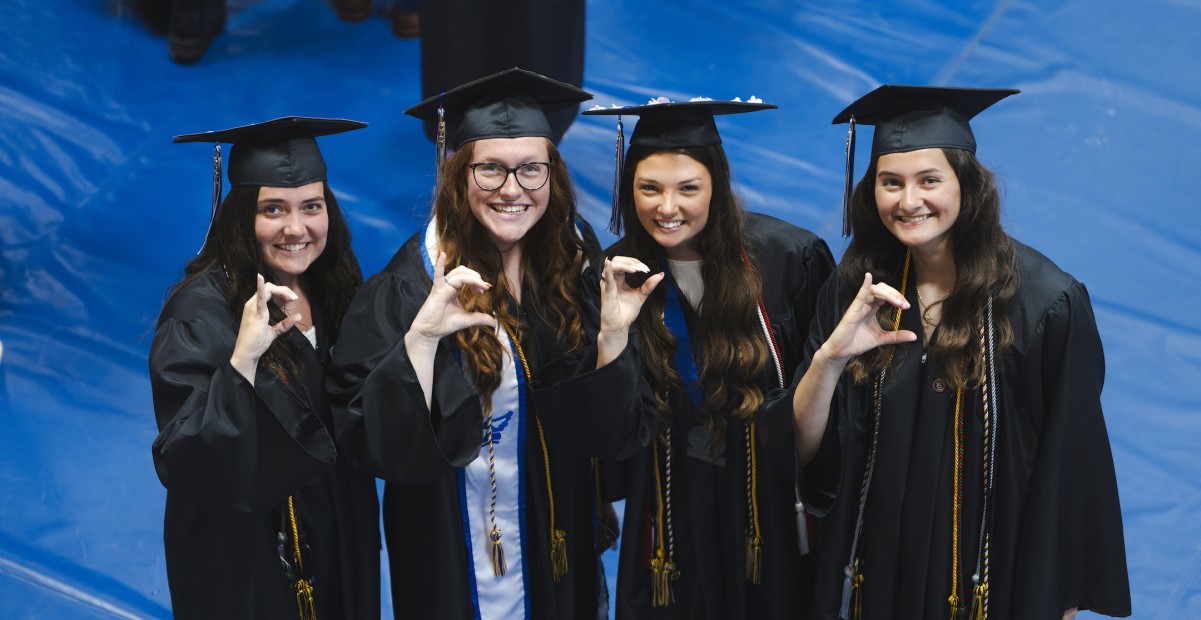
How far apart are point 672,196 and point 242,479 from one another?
1.14 meters

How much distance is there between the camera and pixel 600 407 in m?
2.69

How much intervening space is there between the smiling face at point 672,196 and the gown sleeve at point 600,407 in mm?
272

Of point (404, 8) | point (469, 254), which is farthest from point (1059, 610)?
point (404, 8)

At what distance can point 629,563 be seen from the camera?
3035mm

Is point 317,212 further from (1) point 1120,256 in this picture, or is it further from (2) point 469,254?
(1) point 1120,256

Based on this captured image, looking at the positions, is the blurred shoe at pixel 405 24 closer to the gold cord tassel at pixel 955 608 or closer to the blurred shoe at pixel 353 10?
the blurred shoe at pixel 353 10

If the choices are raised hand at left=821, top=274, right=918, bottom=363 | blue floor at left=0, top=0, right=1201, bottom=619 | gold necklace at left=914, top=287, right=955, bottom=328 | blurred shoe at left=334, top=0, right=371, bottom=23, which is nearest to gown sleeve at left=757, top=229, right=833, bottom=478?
raised hand at left=821, top=274, right=918, bottom=363

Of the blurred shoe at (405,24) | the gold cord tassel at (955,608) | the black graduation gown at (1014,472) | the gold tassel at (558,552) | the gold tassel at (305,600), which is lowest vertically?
the gold tassel at (305,600)

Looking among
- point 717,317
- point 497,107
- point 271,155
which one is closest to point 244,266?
point 271,155

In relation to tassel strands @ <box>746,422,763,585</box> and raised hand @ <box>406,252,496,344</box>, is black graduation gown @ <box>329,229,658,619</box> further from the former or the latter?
tassel strands @ <box>746,422,763,585</box>

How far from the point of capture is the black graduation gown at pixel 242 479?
2477mm

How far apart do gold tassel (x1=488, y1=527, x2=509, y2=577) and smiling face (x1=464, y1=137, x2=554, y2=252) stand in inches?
28.2

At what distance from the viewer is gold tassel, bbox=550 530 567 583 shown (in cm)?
296

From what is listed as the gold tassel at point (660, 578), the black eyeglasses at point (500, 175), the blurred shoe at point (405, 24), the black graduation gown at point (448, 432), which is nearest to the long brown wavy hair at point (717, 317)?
the black graduation gown at point (448, 432)
